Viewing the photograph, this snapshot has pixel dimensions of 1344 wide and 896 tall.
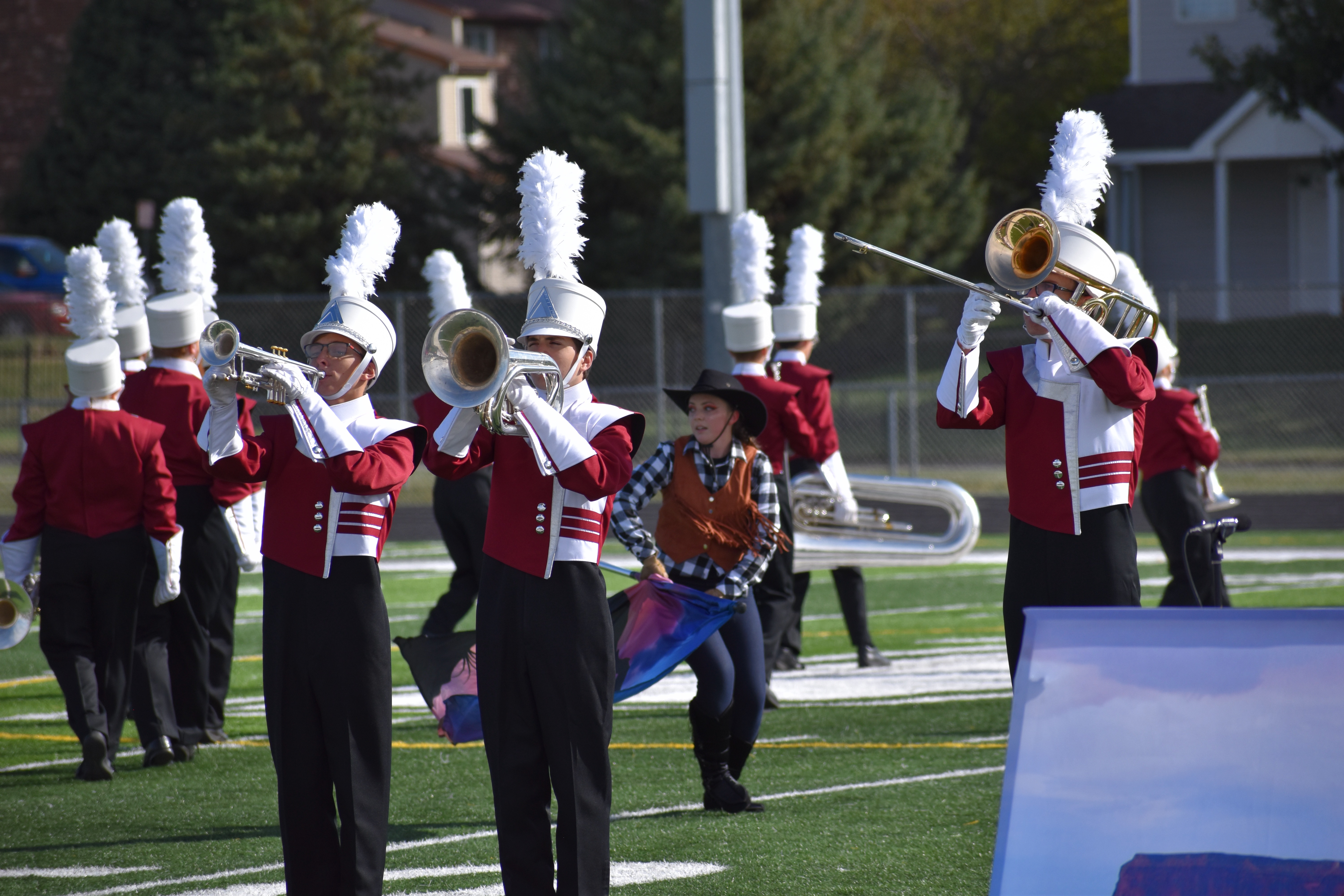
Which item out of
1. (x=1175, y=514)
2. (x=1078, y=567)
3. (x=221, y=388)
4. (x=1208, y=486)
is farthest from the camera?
(x=1208, y=486)

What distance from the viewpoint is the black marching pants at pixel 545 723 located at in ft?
14.3

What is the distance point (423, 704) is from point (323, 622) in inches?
166

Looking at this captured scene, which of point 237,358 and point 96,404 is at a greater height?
point 237,358

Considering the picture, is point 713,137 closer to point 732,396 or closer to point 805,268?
point 805,268

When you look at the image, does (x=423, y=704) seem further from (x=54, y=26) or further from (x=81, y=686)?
(x=54, y=26)

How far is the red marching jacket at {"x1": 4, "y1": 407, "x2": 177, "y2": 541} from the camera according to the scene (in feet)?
22.1

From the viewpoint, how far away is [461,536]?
883 cm

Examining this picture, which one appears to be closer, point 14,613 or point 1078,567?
point 1078,567

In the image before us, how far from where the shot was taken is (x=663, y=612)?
5.71 metres

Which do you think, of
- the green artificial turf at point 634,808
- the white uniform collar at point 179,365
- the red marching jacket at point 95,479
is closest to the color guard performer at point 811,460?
the green artificial turf at point 634,808

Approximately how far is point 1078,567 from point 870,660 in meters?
4.43

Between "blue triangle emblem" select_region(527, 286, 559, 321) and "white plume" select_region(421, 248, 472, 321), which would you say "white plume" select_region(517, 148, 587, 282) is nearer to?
"blue triangle emblem" select_region(527, 286, 559, 321)

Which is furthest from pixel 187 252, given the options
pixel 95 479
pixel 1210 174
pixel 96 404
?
pixel 1210 174

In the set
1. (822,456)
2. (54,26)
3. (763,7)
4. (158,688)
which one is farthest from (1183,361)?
(54,26)
